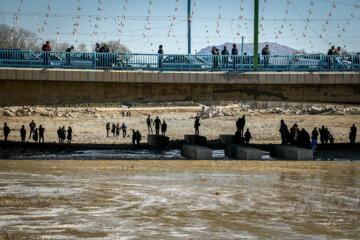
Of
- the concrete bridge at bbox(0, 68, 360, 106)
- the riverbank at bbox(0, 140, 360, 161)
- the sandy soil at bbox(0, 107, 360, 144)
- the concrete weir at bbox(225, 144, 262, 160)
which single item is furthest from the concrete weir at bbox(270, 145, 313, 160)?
the sandy soil at bbox(0, 107, 360, 144)

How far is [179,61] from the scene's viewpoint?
92.7 feet

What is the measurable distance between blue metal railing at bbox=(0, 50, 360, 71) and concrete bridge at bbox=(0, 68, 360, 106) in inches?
14.9

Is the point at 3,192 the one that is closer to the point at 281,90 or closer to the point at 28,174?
the point at 28,174

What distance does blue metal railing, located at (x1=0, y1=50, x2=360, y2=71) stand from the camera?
27.1 m

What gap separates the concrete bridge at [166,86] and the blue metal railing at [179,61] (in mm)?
378

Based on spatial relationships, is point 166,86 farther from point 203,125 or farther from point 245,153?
point 203,125

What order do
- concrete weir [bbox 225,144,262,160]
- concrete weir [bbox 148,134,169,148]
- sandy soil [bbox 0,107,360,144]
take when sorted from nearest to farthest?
1. concrete weir [bbox 225,144,262,160]
2. concrete weir [bbox 148,134,169,148]
3. sandy soil [bbox 0,107,360,144]

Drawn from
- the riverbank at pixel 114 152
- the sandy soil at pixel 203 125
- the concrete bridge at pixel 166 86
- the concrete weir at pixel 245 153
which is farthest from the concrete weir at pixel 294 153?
the sandy soil at pixel 203 125

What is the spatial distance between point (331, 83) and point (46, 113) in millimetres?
47609

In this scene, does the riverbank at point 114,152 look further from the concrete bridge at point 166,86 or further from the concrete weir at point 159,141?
the concrete bridge at point 166,86

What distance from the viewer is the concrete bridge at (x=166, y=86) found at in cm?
2752

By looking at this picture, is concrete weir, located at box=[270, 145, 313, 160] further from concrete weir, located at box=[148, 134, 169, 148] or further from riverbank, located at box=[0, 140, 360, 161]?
concrete weir, located at box=[148, 134, 169, 148]

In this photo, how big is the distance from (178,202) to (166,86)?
15.7 metres

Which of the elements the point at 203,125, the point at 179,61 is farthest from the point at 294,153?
the point at 203,125
